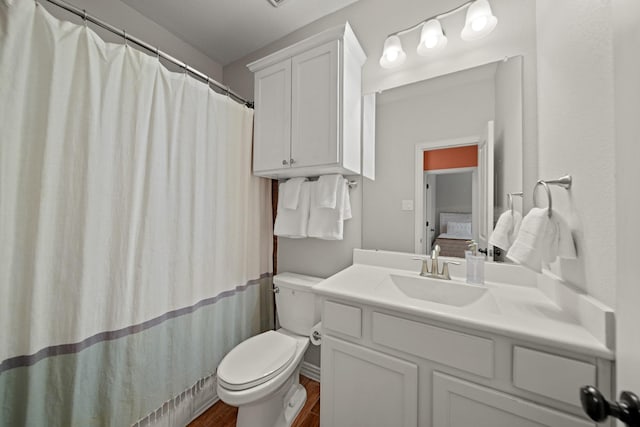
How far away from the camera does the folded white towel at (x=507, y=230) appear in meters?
1.01

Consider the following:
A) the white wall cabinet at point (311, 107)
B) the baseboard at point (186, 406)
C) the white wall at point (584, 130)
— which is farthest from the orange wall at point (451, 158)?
the baseboard at point (186, 406)

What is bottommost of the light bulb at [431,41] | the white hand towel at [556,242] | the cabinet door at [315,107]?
the white hand towel at [556,242]

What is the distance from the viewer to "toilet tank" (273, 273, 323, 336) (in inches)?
58.5

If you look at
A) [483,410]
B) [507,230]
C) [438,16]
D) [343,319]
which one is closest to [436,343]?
[483,410]

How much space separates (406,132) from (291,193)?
0.81 metres

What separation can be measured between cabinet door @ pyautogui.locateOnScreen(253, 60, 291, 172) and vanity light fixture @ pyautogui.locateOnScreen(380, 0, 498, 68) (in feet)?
1.98

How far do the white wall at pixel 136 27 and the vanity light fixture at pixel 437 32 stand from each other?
1583 millimetres

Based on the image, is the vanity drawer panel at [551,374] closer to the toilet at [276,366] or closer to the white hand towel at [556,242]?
the white hand towel at [556,242]

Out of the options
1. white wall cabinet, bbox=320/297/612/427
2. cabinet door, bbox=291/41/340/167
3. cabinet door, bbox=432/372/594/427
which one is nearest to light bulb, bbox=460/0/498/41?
cabinet door, bbox=291/41/340/167

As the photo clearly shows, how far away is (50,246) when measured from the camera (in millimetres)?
880

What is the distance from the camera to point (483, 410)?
0.71 metres

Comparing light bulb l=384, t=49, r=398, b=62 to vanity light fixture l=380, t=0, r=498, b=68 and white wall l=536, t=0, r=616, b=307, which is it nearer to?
vanity light fixture l=380, t=0, r=498, b=68

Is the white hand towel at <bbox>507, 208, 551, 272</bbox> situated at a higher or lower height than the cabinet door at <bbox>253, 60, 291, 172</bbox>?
lower

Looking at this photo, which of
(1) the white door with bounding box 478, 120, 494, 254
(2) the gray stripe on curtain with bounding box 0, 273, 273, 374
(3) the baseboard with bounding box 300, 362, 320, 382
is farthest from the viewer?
(3) the baseboard with bounding box 300, 362, 320, 382
